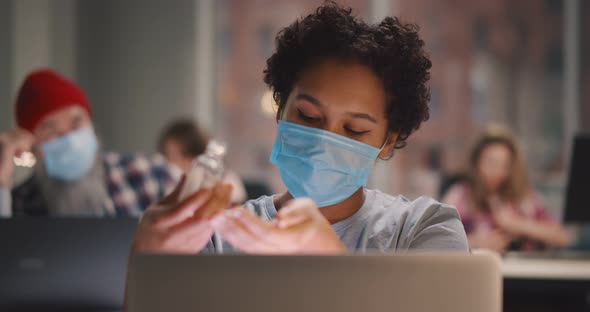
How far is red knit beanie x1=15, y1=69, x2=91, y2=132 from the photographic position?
2.07 meters

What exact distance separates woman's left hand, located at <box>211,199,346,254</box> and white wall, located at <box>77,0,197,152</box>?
425 cm

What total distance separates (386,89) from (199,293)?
1.38ft

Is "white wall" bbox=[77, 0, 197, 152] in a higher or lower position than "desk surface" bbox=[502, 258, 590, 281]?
higher

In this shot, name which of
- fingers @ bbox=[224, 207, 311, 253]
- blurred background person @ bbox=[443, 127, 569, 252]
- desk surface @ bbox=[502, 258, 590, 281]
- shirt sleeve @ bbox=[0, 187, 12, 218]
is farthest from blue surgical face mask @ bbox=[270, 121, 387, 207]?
blurred background person @ bbox=[443, 127, 569, 252]

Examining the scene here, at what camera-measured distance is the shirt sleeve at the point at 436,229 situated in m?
0.79

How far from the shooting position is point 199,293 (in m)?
0.55

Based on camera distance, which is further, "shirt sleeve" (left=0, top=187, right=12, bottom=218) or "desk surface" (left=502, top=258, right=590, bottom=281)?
"desk surface" (left=502, top=258, right=590, bottom=281)

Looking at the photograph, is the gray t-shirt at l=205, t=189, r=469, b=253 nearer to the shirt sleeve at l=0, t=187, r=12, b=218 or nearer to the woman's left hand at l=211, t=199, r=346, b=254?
the woman's left hand at l=211, t=199, r=346, b=254

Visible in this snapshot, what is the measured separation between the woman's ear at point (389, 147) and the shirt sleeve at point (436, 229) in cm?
10

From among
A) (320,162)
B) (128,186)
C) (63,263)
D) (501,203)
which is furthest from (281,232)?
(501,203)

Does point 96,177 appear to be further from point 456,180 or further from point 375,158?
point 456,180

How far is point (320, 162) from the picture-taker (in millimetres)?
868

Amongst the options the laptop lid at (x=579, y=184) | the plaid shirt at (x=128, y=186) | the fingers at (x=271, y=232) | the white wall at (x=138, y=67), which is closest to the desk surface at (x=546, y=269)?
the laptop lid at (x=579, y=184)

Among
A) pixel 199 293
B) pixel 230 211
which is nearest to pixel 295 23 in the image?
pixel 230 211
